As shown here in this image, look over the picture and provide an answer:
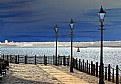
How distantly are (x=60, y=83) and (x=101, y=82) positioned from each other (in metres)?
2.86

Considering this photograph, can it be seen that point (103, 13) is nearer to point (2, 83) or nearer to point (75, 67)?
point (2, 83)

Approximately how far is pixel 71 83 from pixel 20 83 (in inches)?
124

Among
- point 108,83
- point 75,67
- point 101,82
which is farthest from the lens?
point 75,67

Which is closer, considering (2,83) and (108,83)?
(2,83)

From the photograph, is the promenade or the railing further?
the railing

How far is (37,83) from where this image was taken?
67.7 ft

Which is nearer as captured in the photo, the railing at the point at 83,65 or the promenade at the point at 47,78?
the promenade at the point at 47,78

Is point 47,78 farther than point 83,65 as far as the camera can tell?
No

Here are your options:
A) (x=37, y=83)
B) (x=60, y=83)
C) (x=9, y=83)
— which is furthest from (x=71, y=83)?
(x=9, y=83)

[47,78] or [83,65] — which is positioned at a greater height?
[83,65]

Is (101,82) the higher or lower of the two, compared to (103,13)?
lower

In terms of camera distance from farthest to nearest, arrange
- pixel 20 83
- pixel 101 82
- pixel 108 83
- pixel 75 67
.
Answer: pixel 75 67
pixel 108 83
pixel 20 83
pixel 101 82

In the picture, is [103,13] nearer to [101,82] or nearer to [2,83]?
[101,82]

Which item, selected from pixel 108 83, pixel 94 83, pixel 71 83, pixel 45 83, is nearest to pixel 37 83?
pixel 45 83
